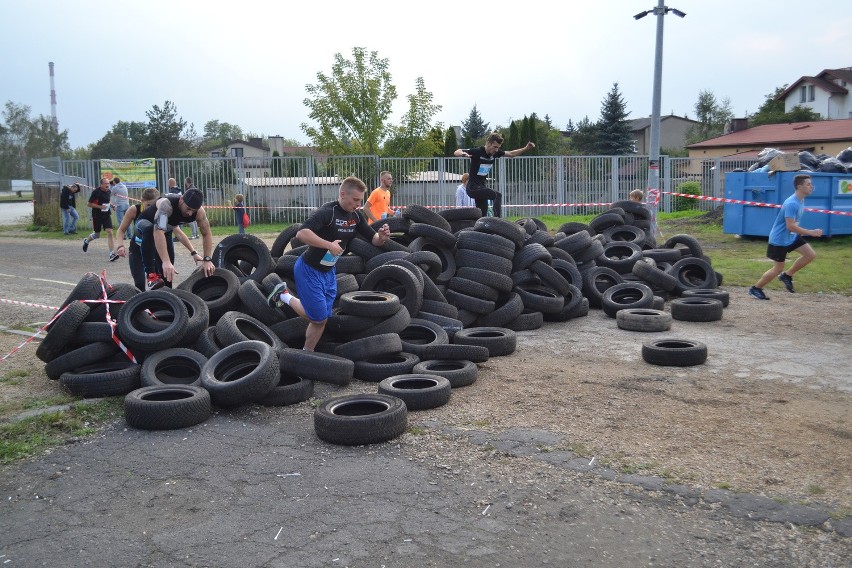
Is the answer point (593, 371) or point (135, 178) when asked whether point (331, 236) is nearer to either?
point (593, 371)

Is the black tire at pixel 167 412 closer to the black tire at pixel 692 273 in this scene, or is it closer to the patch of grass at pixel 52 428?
the patch of grass at pixel 52 428

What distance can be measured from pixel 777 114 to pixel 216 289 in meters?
74.5

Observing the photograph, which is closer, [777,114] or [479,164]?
[479,164]

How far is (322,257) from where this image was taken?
7805 mm

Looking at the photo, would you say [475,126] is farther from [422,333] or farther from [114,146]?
[422,333]

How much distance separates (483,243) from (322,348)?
3.37m

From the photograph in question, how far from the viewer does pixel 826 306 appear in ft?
39.5

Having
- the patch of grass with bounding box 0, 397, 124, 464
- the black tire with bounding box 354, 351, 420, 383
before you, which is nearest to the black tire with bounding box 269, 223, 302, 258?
the black tire with bounding box 354, 351, 420, 383

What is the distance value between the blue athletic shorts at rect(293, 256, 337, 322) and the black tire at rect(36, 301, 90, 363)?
200cm

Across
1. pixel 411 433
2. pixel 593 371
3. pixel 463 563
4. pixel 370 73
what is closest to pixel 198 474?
pixel 411 433

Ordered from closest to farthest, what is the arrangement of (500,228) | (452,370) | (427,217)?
1. (452,370)
2. (500,228)
3. (427,217)

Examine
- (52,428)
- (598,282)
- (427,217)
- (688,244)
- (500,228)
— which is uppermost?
(427,217)

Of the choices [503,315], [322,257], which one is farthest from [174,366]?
[503,315]

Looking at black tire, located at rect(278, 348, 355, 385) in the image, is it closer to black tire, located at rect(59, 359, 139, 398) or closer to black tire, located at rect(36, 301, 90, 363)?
black tire, located at rect(59, 359, 139, 398)
